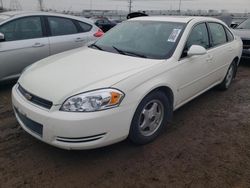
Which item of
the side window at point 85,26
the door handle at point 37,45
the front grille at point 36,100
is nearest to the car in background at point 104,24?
the side window at point 85,26

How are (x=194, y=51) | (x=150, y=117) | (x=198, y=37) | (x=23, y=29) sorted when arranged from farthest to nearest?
(x=23, y=29)
(x=198, y=37)
(x=194, y=51)
(x=150, y=117)

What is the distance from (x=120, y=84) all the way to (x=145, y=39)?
4.17ft

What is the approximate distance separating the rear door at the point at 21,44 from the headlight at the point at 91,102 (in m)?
2.82

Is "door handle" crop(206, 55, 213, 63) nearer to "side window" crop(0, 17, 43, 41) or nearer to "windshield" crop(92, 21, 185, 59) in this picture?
"windshield" crop(92, 21, 185, 59)

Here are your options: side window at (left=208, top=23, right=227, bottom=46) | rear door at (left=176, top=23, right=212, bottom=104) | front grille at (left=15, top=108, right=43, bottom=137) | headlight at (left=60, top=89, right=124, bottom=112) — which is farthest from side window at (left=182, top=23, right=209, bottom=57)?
front grille at (left=15, top=108, right=43, bottom=137)

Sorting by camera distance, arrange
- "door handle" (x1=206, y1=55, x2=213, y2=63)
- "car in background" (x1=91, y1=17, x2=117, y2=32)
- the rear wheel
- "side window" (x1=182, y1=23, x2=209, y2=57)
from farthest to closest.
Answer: "car in background" (x1=91, y1=17, x2=117, y2=32) → the rear wheel → "door handle" (x1=206, y1=55, x2=213, y2=63) → "side window" (x1=182, y1=23, x2=209, y2=57)

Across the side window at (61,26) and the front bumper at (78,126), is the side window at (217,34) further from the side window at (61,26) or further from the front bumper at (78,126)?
the side window at (61,26)

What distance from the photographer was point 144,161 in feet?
9.56

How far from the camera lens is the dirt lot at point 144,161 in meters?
2.60

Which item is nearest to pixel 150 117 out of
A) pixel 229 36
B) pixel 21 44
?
pixel 229 36

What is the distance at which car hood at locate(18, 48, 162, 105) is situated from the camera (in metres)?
2.67

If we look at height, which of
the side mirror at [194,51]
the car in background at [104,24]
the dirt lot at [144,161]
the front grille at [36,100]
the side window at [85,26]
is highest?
the side window at [85,26]

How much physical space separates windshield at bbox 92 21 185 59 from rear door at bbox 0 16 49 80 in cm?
162

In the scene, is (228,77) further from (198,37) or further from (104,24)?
(104,24)
